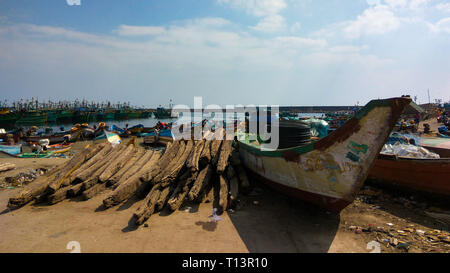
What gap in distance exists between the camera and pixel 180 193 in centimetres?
664

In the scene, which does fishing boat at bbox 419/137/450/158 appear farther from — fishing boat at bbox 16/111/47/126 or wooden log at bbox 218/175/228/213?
fishing boat at bbox 16/111/47/126

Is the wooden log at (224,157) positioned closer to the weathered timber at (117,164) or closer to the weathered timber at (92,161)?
the weathered timber at (117,164)

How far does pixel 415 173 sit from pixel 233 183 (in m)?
5.54

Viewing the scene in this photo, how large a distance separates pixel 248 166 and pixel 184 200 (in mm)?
2906

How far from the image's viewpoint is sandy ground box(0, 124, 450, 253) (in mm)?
4582

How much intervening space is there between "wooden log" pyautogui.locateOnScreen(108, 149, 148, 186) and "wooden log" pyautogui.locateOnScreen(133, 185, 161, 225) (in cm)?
179

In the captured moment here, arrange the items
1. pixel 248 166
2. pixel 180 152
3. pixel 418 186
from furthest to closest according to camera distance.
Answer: pixel 180 152
pixel 248 166
pixel 418 186

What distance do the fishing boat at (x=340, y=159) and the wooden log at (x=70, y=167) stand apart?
6674 millimetres

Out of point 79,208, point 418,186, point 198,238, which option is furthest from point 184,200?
point 418,186

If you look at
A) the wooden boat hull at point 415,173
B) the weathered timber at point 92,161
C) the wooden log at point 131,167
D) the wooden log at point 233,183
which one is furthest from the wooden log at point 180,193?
the wooden boat hull at point 415,173

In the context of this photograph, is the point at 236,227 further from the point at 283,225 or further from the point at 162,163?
the point at 162,163

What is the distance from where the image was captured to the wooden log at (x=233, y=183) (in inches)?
257
